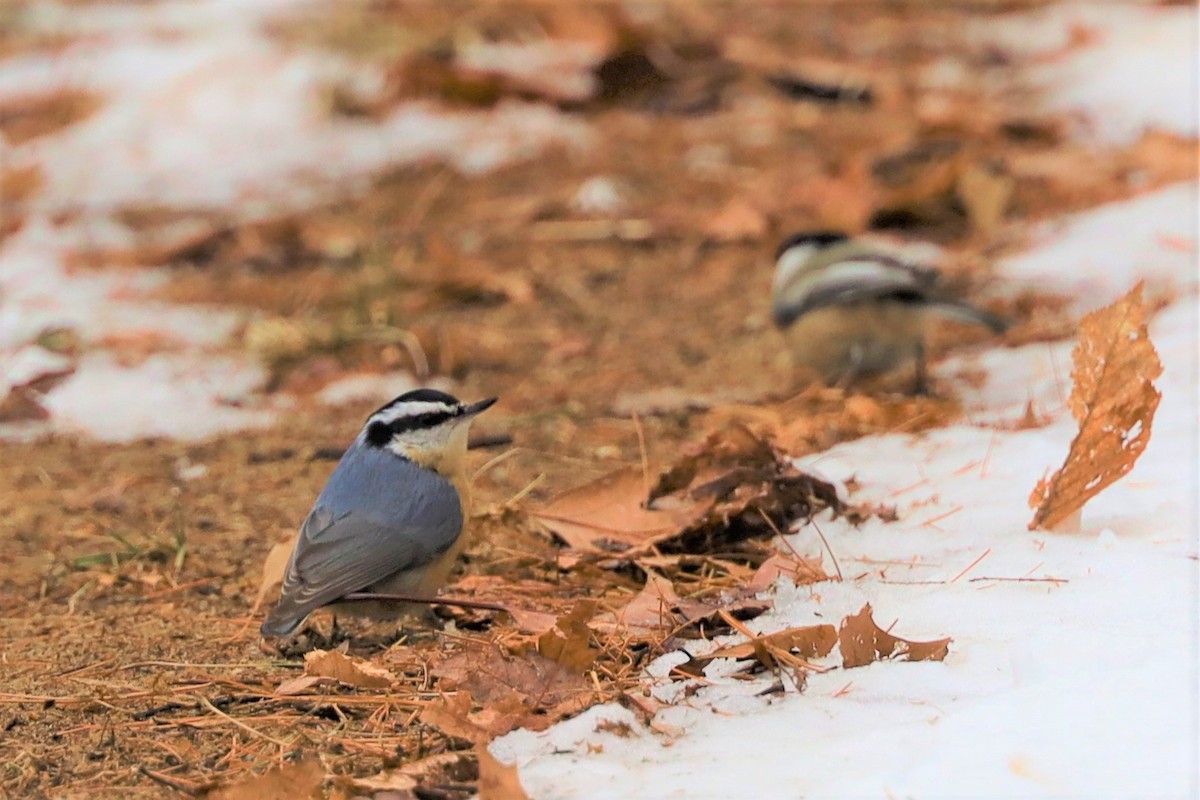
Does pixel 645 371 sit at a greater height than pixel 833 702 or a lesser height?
lesser

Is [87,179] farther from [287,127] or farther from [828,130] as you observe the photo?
[828,130]

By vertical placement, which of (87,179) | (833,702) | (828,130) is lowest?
(87,179)

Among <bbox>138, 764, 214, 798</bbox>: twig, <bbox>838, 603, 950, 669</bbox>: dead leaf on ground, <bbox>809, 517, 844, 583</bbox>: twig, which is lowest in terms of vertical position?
<bbox>138, 764, 214, 798</bbox>: twig

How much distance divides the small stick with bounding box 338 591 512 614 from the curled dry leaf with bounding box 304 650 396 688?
29 centimetres

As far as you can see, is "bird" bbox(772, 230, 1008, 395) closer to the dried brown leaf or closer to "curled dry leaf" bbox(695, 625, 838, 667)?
the dried brown leaf

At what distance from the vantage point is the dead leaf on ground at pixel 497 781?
2.48m

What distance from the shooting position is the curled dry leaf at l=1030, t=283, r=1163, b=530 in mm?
3367

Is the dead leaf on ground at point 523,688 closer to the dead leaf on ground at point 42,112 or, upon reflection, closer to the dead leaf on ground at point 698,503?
the dead leaf on ground at point 698,503

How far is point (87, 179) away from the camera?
337 inches

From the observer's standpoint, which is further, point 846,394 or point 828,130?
point 828,130

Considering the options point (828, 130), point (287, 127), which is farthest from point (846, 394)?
point (287, 127)

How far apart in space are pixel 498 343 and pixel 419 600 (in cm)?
291

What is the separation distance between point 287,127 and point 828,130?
330 cm

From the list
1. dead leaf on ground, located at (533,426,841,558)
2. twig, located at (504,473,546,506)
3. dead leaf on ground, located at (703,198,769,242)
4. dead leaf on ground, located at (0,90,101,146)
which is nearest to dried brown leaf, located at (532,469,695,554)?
dead leaf on ground, located at (533,426,841,558)
